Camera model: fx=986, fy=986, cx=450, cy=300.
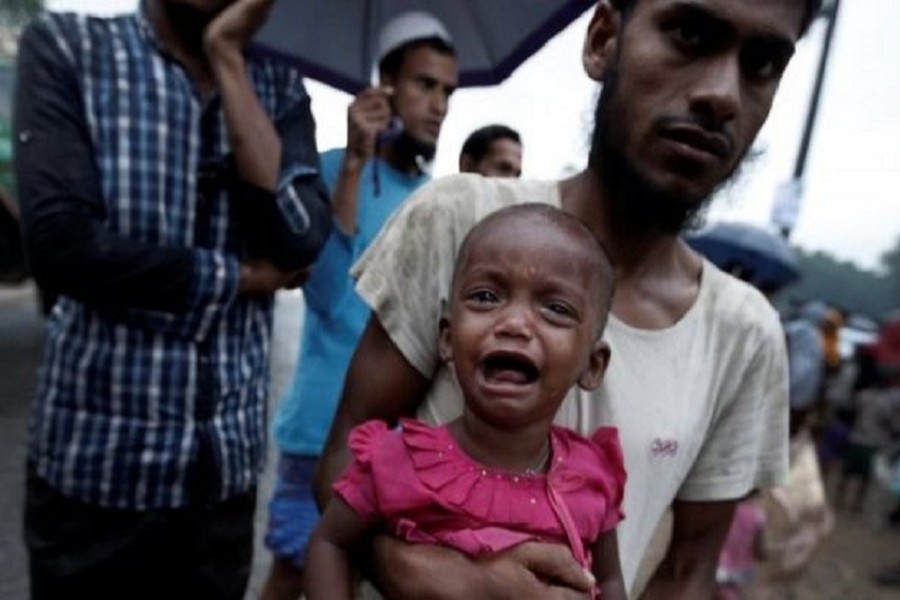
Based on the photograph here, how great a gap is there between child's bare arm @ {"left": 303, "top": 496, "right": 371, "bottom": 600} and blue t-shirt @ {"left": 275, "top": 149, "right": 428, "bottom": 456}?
4.84 ft

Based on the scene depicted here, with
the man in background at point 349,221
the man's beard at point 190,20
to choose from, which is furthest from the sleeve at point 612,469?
the man in background at point 349,221

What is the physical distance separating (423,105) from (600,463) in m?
1.95

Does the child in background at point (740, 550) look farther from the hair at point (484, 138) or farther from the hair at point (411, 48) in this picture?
the hair at point (411, 48)

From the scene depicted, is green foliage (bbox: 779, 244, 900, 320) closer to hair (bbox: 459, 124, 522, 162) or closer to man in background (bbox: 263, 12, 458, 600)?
hair (bbox: 459, 124, 522, 162)

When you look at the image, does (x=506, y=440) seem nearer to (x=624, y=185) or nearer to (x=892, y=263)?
(x=624, y=185)

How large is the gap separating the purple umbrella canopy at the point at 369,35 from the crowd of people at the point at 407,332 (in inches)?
19.9

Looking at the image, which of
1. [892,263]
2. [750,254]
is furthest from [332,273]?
[892,263]

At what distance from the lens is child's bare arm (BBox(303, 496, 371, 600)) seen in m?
1.44

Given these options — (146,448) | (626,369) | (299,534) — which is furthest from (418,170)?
(626,369)

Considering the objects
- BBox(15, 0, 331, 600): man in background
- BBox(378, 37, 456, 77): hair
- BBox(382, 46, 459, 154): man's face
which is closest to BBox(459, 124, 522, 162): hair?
BBox(382, 46, 459, 154): man's face

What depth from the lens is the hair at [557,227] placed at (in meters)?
1.47

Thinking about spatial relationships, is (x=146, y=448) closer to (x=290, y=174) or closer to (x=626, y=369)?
(x=290, y=174)

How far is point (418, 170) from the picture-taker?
322cm

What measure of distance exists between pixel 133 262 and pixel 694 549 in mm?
1129
